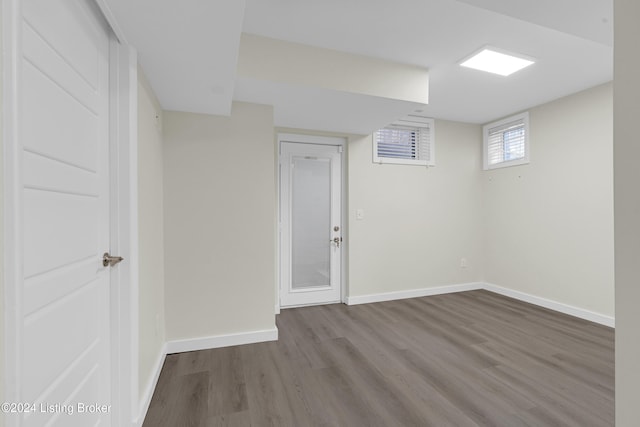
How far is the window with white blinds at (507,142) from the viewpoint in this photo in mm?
3923

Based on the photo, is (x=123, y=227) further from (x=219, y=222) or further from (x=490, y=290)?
(x=490, y=290)

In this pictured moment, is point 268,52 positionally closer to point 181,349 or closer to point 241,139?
point 241,139

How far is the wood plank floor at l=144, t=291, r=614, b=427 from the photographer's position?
5.73 feet

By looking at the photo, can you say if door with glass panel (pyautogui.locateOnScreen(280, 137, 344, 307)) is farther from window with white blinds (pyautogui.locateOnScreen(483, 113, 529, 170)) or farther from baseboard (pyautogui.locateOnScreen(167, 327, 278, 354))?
window with white blinds (pyautogui.locateOnScreen(483, 113, 529, 170))

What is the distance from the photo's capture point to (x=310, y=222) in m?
3.80

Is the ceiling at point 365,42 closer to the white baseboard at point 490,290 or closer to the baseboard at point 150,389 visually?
the baseboard at point 150,389

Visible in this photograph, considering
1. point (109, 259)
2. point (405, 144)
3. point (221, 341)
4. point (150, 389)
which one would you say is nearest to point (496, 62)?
point (405, 144)

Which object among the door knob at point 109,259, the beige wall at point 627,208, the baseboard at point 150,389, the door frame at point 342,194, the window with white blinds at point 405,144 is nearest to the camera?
the beige wall at point 627,208

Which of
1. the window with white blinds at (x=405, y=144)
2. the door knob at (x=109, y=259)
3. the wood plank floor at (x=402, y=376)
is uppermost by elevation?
the window with white blinds at (x=405, y=144)

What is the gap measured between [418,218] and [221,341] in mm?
3048

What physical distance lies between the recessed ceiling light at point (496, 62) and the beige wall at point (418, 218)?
154 centimetres

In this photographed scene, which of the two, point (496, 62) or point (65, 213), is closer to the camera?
point (65, 213)

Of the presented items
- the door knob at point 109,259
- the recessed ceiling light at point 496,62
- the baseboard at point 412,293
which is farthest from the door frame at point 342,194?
the door knob at point 109,259

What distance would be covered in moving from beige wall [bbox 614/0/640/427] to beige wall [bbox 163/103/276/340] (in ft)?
7.65
